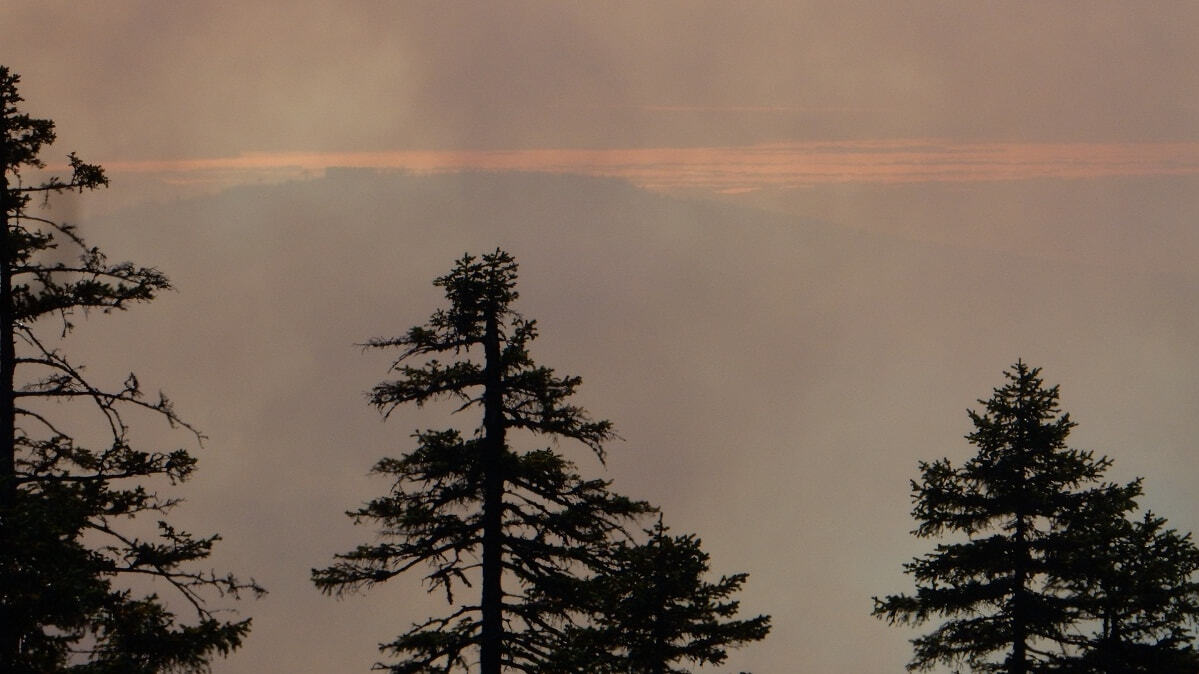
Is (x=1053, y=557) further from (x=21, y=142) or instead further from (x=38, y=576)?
(x=21, y=142)

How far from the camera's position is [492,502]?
60.6 feet

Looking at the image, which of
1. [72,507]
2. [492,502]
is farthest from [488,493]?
[72,507]

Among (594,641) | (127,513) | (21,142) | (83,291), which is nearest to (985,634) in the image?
(594,641)

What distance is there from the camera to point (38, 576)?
12.5 m

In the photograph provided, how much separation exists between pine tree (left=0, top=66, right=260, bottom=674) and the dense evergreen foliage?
11.3 meters

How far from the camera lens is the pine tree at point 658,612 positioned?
18.2 m

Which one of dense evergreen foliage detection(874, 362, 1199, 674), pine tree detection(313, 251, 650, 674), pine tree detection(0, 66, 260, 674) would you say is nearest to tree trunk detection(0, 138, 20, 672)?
pine tree detection(0, 66, 260, 674)

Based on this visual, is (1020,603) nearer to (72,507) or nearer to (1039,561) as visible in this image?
(1039,561)

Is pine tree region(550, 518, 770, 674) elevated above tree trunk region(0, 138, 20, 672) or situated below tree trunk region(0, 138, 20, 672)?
below

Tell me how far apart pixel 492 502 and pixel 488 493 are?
153 mm

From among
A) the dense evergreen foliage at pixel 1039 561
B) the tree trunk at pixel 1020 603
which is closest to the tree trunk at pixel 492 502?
the dense evergreen foliage at pixel 1039 561

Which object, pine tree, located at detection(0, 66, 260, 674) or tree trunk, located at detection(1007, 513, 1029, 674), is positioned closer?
pine tree, located at detection(0, 66, 260, 674)

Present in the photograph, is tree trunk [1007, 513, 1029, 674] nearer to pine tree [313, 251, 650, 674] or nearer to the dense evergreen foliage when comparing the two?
the dense evergreen foliage

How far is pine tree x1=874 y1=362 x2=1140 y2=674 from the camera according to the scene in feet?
63.3
